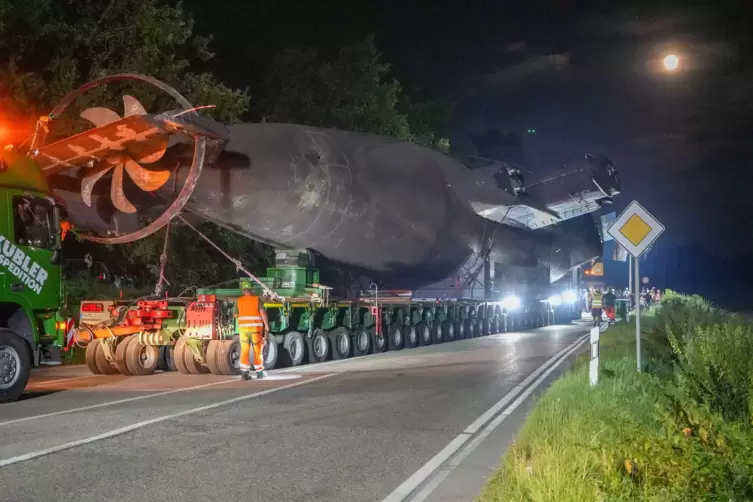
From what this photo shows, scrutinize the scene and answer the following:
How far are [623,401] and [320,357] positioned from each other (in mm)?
9872

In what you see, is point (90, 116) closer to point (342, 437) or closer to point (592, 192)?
point (342, 437)

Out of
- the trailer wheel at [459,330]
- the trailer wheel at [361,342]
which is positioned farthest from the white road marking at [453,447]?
the trailer wheel at [459,330]

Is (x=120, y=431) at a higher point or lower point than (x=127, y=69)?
lower

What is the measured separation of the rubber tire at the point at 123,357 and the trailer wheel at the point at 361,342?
19.8 feet

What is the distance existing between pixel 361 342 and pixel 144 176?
325 inches

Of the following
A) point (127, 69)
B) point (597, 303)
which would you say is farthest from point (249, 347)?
point (597, 303)

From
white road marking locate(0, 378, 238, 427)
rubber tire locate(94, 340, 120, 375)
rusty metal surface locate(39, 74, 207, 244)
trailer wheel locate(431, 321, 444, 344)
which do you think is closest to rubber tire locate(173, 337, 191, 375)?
rubber tire locate(94, 340, 120, 375)

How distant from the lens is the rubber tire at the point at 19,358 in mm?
10914

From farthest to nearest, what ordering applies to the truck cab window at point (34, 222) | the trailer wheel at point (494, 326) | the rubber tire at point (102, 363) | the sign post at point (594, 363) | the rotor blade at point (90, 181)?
the trailer wheel at point (494, 326) < the rubber tire at point (102, 363) < the rotor blade at point (90, 181) < the truck cab window at point (34, 222) < the sign post at point (594, 363)

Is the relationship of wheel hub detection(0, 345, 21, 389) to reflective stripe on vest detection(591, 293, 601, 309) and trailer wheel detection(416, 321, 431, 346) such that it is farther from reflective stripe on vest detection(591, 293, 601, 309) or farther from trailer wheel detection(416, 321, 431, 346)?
reflective stripe on vest detection(591, 293, 601, 309)

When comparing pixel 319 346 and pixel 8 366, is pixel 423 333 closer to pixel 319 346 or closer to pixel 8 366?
pixel 319 346

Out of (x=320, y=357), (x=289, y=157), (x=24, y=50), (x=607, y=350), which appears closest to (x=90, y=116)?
(x=289, y=157)

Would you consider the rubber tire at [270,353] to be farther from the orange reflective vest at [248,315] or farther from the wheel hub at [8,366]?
the wheel hub at [8,366]

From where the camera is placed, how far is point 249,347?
538 inches
